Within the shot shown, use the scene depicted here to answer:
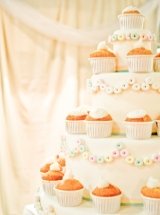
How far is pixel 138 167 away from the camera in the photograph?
1.65m

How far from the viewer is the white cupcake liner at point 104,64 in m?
1.79

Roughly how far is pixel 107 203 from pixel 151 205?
0.18 meters

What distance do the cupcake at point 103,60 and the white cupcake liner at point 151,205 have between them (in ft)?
2.04

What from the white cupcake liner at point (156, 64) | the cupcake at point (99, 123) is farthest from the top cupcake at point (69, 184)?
the white cupcake liner at point (156, 64)

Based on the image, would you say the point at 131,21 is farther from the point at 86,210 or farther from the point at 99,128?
the point at 86,210

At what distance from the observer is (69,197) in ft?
5.42

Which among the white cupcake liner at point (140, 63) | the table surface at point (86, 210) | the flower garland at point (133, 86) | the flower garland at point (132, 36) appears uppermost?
the flower garland at point (132, 36)

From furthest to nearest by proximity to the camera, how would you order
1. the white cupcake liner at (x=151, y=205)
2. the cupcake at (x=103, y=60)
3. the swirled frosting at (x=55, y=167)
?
the swirled frosting at (x=55, y=167)
the cupcake at (x=103, y=60)
the white cupcake liner at (x=151, y=205)

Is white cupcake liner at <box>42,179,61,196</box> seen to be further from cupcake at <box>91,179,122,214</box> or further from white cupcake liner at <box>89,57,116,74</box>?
white cupcake liner at <box>89,57,116,74</box>

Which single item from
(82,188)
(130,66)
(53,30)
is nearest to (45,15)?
Result: (53,30)

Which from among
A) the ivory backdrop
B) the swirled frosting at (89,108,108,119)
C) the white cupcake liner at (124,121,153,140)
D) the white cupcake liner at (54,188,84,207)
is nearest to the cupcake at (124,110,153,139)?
the white cupcake liner at (124,121,153,140)

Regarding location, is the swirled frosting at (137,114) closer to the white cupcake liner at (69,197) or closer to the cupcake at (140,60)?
the cupcake at (140,60)

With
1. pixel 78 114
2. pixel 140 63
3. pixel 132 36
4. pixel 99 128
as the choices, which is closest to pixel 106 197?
pixel 99 128

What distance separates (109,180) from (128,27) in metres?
0.73
